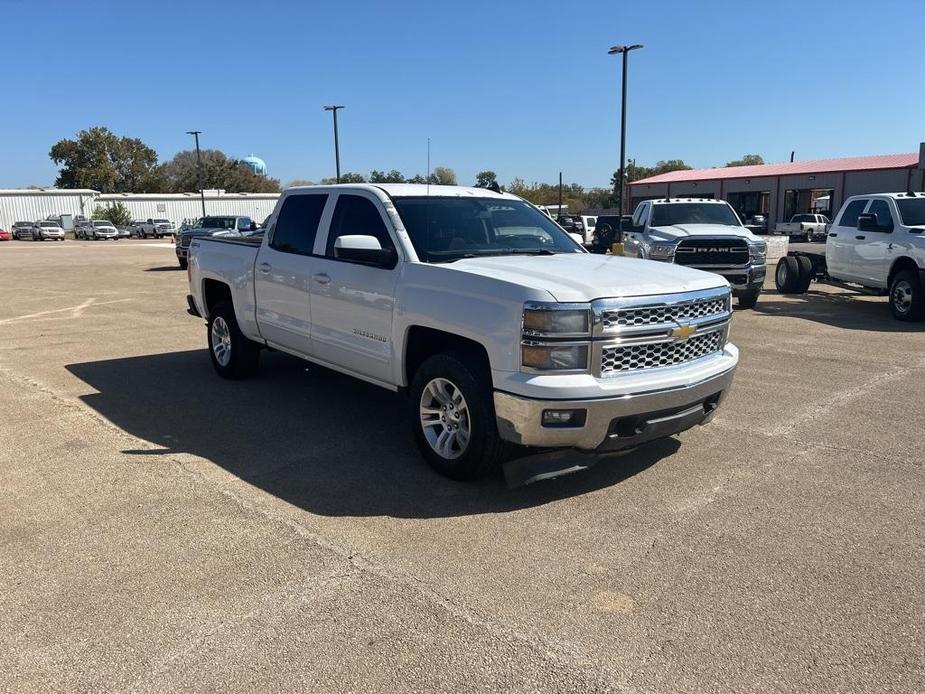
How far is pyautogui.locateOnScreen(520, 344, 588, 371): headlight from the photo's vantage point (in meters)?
4.31

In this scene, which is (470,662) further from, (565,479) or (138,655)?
(565,479)

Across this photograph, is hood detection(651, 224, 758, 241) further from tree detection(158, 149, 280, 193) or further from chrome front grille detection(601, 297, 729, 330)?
tree detection(158, 149, 280, 193)

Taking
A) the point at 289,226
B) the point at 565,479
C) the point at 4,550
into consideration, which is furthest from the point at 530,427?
the point at 289,226

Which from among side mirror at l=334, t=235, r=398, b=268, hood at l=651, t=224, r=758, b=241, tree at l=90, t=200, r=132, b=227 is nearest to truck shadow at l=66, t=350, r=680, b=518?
side mirror at l=334, t=235, r=398, b=268

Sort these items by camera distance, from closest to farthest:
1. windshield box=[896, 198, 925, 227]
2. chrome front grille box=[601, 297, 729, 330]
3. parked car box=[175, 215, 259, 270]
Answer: chrome front grille box=[601, 297, 729, 330] → windshield box=[896, 198, 925, 227] → parked car box=[175, 215, 259, 270]

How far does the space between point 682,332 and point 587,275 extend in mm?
684

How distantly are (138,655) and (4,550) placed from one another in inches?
58.2

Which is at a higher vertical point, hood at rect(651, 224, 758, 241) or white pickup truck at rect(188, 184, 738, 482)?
hood at rect(651, 224, 758, 241)

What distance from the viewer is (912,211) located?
1223 centimetres

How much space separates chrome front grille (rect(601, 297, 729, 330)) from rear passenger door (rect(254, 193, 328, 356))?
2792mm

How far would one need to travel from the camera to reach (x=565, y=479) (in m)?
4.97

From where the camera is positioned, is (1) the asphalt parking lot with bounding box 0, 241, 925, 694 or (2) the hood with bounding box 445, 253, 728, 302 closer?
(1) the asphalt parking lot with bounding box 0, 241, 925, 694

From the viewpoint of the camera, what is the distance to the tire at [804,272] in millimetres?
15344

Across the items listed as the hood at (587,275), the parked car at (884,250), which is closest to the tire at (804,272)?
the parked car at (884,250)
